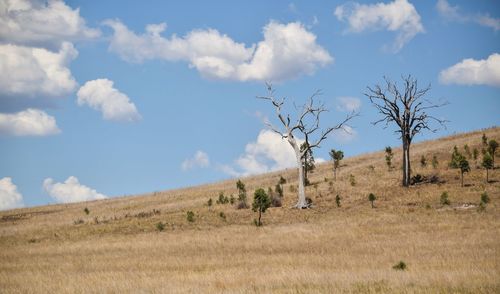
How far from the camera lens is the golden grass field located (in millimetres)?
14547

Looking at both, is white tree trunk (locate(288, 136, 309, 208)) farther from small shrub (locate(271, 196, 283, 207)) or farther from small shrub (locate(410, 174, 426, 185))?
small shrub (locate(410, 174, 426, 185))

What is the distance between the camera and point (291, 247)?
25.2 m

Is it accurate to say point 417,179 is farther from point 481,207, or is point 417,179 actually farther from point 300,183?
point 481,207

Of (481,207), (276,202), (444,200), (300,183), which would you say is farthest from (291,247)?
(276,202)

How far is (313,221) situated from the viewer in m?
35.5

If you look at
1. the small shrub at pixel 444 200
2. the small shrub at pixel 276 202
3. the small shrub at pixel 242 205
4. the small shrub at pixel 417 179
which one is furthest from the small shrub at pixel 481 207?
the small shrub at pixel 242 205

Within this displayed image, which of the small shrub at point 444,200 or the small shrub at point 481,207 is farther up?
the small shrub at point 444,200

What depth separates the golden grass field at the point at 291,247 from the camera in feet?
47.7

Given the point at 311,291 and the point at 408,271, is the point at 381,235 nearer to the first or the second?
the point at 408,271

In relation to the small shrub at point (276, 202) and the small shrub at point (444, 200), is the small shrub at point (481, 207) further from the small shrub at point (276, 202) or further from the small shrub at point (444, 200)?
the small shrub at point (276, 202)

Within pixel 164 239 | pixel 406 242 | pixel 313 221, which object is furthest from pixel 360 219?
pixel 164 239

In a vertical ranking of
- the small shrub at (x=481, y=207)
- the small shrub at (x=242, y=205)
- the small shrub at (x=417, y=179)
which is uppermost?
the small shrub at (x=417, y=179)

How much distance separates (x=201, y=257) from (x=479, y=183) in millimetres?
28217

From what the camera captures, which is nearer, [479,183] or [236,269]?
[236,269]
